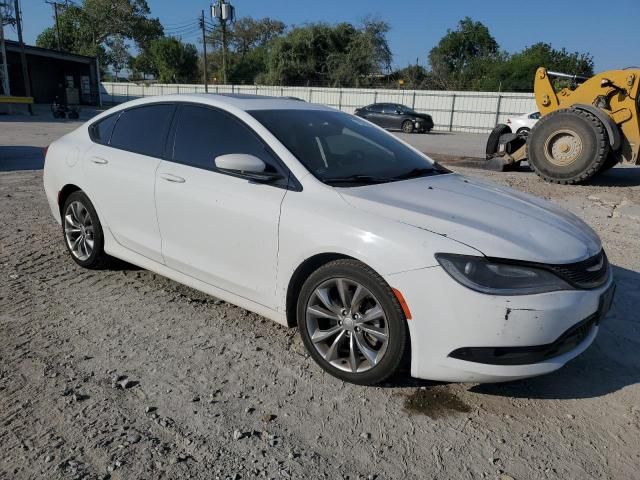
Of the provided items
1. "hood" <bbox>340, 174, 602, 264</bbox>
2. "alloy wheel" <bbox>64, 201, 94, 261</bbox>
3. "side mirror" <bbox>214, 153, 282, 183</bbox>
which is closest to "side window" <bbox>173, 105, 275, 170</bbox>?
"side mirror" <bbox>214, 153, 282, 183</bbox>

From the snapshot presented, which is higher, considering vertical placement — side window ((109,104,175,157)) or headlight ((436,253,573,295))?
side window ((109,104,175,157))

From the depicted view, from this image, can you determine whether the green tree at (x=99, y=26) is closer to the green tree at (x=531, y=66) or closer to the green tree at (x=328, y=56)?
the green tree at (x=328, y=56)

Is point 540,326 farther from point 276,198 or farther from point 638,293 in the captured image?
point 638,293

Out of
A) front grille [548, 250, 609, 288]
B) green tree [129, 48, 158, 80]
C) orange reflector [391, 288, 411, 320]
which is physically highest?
green tree [129, 48, 158, 80]

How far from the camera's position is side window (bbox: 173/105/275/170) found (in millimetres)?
3468

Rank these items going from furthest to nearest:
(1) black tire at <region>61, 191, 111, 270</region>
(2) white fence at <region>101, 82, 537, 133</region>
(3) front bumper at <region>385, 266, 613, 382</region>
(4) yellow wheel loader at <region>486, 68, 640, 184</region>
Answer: (2) white fence at <region>101, 82, 537, 133</region>
(4) yellow wheel loader at <region>486, 68, 640, 184</region>
(1) black tire at <region>61, 191, 111, 270</region>
(3) front bumper at <region>385, 266, 613, 382</region>

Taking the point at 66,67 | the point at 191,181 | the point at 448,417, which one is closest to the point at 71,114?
the point at 66,67

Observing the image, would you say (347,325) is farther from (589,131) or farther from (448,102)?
(448,102)

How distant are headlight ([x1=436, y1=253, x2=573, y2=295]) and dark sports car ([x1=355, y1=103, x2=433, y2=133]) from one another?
2478cm

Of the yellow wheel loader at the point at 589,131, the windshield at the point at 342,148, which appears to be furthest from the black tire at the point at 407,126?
the windshield at the point at 342,148

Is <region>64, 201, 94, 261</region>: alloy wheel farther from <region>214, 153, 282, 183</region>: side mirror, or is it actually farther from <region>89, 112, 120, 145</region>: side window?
<region>214, 153, 282, 183</region>: side mirror

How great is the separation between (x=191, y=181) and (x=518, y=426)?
8.25 feet

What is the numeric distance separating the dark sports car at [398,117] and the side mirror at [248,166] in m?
24.1

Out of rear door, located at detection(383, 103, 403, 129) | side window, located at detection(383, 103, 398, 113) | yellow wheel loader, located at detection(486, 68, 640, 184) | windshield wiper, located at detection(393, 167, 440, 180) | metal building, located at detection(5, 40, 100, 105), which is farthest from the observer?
metal building, located at detection(5, 40, 100, 105)
